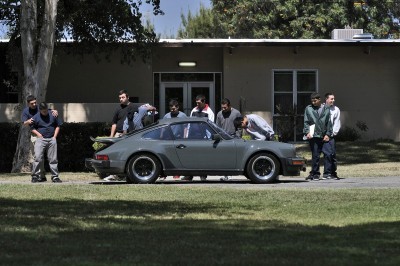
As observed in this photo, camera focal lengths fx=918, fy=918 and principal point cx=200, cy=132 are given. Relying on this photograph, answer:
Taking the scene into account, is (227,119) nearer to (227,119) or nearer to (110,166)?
(227,119)

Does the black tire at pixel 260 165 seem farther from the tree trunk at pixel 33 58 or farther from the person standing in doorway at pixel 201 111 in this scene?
the tree trunk at pixel 33 58

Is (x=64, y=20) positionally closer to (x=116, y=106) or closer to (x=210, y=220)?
(x=116, y=106)

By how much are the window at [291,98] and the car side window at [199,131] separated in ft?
41.5

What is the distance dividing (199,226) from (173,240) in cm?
125

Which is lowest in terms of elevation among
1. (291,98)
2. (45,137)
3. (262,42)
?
(45,137)

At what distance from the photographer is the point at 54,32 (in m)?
22.9

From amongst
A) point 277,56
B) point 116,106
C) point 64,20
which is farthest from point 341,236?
point 277,56

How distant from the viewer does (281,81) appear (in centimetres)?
3130

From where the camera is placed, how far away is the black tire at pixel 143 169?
17.8 metres

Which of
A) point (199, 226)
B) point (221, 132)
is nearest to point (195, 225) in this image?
point (199, 226)

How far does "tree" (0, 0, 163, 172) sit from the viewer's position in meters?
22.5

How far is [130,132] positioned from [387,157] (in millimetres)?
10688

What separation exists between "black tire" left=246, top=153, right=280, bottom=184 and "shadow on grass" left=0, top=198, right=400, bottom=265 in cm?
584

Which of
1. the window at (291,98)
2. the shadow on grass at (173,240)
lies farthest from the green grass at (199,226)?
the window at (291,98)
